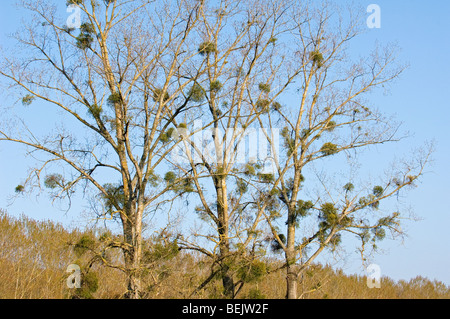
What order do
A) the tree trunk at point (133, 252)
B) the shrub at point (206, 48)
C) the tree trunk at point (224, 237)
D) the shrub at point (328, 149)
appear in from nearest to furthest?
the tree trunk at point (133, 252)
the tree trunk at point (224, 237)
the shrub at point (206, 48)
the shrub at point (328, 149)

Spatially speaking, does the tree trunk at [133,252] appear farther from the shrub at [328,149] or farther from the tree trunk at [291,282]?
the shrub at [328,149]

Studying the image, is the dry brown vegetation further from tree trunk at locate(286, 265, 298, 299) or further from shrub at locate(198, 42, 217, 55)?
shrub at locate(198, 42, 217, 55)

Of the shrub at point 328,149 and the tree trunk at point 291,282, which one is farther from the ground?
the shrub at point 328,149

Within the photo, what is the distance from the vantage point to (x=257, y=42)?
17.1m

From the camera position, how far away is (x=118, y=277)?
1936 cm

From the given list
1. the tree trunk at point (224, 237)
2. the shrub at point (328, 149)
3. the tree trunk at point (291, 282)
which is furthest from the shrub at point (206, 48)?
the tree trunk at point (291, 282)

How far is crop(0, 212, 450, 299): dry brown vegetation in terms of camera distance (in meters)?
13.1

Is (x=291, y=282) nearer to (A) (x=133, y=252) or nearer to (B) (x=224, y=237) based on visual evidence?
(B) (x=224, y=237)

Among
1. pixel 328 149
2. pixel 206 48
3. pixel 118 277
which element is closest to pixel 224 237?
pixel 206 48

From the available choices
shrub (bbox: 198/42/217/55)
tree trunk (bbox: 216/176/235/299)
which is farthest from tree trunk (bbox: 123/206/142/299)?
shrub (bbox: 198/42/217/55)

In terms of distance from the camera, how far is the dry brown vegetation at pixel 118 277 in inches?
517

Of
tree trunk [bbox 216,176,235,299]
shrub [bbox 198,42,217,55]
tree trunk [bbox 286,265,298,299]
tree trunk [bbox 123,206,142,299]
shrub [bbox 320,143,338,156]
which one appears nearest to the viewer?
tree trunk [bbox 123,206,142,299]

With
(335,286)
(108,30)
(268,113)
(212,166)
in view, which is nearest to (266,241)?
(212,166)
